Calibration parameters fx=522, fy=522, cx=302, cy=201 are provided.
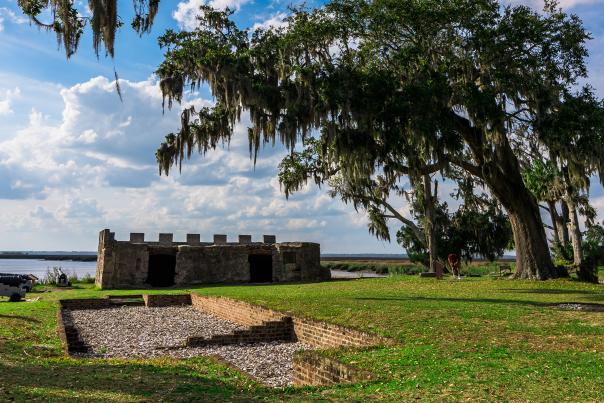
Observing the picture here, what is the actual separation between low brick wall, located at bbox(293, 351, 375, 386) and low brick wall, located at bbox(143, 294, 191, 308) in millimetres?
15110

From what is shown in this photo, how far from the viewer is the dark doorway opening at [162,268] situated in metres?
34.0

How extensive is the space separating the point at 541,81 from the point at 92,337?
706 inches

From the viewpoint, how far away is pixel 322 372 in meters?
7.20

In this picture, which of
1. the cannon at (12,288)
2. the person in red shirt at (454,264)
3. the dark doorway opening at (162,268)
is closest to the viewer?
the cannon at (12,288)

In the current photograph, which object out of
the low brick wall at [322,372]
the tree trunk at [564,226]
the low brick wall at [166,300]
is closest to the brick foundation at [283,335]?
the low brick wall at [322,372]

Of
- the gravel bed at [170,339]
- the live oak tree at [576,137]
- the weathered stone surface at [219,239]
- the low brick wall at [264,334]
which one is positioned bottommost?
the gravel bed at [170,339]

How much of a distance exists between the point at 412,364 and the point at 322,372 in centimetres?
123

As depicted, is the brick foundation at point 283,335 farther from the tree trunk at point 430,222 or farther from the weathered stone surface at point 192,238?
the tree trunk at point 430,222

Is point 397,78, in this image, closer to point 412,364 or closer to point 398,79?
point 398,79

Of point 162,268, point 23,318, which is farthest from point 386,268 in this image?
point 23,318

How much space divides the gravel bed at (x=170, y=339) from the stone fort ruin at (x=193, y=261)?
34.2 feet

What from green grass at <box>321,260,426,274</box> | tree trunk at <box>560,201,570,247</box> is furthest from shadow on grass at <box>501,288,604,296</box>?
green grass at <box>321,260,426,274</box>

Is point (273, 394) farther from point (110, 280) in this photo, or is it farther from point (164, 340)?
point (110, 280)

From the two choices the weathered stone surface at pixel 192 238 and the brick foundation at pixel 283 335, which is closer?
the brick foundation at pixel 283 335
